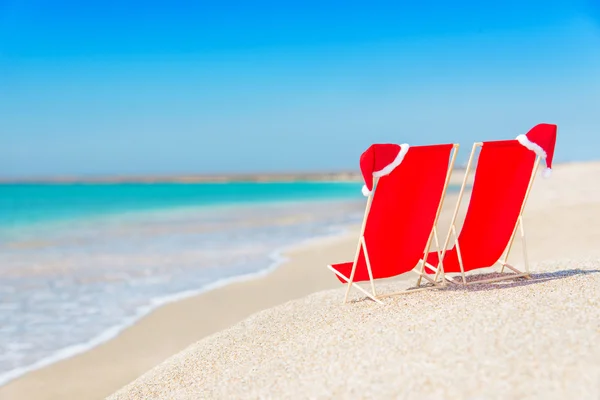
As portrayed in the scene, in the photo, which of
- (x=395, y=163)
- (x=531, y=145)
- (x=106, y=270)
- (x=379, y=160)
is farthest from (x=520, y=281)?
(x=106, y=270)

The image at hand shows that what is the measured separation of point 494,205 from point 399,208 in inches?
30.6

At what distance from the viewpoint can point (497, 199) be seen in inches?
160

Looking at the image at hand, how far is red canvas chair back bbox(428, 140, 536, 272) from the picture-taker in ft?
12.9

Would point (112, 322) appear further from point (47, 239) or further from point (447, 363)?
point (47, 239)

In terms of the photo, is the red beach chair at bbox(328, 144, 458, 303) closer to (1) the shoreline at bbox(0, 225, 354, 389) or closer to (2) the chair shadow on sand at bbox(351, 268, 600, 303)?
Result: (2) the chair shadow on sand at bbox(351, 268, 600, 303)

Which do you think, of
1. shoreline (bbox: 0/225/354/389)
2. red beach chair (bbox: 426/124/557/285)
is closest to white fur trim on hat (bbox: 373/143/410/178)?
red beach chair (bbox: 426/124/557/285)

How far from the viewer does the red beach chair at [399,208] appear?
361 centimetres

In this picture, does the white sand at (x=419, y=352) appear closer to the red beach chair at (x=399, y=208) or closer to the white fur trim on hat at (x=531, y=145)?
the red beach chair at (x=399, y=208)

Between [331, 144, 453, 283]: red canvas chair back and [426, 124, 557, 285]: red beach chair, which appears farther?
[426, 124, 557, 285]: red beach chair

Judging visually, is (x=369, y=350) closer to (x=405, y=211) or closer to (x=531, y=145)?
(x=405, y=211)

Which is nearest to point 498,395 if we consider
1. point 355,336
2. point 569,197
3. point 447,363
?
point 447,363

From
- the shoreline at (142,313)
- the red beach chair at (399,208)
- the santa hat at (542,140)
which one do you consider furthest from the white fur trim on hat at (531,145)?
the shoreline at (142,313)

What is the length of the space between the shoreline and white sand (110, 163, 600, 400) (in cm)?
109

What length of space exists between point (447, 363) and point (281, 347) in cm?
110
